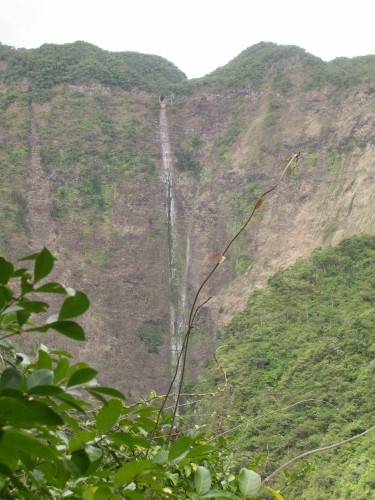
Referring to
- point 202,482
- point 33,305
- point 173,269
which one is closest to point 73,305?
point 33,305

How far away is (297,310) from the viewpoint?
16.3 metres

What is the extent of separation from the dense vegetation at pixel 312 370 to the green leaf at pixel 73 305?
6985 mm

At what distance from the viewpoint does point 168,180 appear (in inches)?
1169

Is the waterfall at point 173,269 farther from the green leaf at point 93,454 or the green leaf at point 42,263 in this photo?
the green leaf at point 42,263

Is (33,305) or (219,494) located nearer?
(33,305)

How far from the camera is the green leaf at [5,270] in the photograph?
1.94 feet

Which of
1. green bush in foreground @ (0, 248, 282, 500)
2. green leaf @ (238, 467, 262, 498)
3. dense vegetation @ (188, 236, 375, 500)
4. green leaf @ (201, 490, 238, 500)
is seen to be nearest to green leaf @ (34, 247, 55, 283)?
green bush in foreground @ (0, 248, 282, 500)

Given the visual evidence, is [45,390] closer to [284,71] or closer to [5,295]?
[5,295]

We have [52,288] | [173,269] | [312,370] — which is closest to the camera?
[52,288]

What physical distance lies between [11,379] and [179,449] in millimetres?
303

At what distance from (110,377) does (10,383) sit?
2270 centimetres

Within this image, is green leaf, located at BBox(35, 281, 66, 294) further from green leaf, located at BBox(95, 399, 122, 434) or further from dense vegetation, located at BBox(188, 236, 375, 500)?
dense vegetation, located at BBox(188, 236, 375, 500)

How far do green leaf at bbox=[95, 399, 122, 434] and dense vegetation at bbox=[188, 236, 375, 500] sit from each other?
6.79 metres

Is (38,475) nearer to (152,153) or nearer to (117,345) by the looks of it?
(117,345)
